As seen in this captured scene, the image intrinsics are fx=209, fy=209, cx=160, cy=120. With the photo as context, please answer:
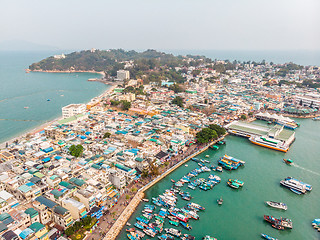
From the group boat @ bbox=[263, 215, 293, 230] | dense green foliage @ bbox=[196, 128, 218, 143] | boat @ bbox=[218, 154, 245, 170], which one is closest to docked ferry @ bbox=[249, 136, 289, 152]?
dense green foliage @ bbox=[196, 128, 218, 143]

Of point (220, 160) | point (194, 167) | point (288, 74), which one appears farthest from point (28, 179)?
point (288, 74)

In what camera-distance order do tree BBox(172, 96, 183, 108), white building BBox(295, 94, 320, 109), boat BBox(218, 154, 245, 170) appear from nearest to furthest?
boat BBox(218, 154, 245, 170), tree BBox(172, 96, 183, 108), white building BBox(295, 94, 320, 109)

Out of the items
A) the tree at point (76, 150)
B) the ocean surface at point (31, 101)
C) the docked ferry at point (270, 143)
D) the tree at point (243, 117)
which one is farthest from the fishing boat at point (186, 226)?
the ocean surface at point (31, 101)

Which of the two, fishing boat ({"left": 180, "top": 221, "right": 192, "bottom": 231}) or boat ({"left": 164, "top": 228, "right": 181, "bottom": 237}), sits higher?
boat ({"left": 164, "top": 228, "right": 181, "bottom": 237})

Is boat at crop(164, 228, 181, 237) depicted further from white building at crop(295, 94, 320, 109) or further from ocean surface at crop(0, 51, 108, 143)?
white building at crop(295, 94, 320, 109)

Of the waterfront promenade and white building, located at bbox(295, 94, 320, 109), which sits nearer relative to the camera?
the waterfront promenade
